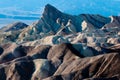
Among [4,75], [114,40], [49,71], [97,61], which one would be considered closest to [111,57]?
[97,61]

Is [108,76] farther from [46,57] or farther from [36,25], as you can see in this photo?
[36,25]

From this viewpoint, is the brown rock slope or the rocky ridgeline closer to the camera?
the brown rock slope

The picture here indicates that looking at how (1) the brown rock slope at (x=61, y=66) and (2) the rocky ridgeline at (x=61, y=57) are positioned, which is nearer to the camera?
(1) the brown rock slope at (x=61, y=66)

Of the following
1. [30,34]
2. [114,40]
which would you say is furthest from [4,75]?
[30,34]

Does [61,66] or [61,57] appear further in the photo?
[61,57]

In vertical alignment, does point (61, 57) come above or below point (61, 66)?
above

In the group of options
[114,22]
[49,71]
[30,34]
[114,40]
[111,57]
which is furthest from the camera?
[114,22]

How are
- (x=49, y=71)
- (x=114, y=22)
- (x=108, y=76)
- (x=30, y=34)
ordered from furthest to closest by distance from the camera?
(x=114, y=22)
(x=30, y=34)
(x=49, y=71)
(x=108, y=76)

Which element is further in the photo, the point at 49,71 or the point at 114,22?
the point at 114,22

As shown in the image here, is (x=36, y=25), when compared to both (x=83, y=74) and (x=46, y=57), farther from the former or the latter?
(x=83, y=74)
